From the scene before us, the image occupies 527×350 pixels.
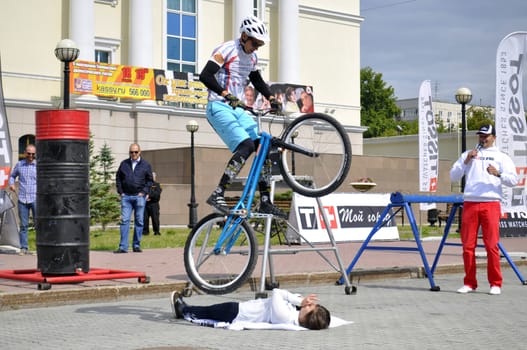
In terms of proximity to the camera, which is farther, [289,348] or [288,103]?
[288,103]

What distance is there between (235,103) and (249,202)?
3.30 ft

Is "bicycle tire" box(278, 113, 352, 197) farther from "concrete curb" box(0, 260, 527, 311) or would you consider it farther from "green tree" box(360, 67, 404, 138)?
"green tree" box(360, 67, 404, 138)

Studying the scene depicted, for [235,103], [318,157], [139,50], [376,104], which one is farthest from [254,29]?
[376,104]

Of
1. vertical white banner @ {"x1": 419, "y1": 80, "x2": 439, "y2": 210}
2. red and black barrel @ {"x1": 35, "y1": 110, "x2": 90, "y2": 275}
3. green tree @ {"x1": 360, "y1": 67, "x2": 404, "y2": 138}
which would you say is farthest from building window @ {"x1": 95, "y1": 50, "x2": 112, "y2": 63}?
green tree @ {"x1": 360, "y1": 67, "x2": 404, "y2": 138}

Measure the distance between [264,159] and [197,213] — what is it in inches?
1111

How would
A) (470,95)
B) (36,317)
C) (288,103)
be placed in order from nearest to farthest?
A: 1. (36,317)
2. (470,95)
3. (288,103)

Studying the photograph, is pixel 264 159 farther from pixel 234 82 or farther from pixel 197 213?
pixel 197 213

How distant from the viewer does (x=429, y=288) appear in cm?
1189

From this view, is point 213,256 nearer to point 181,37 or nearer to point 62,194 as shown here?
point 62,194

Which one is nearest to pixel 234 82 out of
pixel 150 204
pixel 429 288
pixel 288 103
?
pixel 429 288

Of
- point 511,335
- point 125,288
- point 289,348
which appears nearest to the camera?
point 289,348

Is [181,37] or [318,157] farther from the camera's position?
[181,37]

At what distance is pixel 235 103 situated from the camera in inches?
339

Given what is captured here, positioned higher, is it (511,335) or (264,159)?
(264,159)
